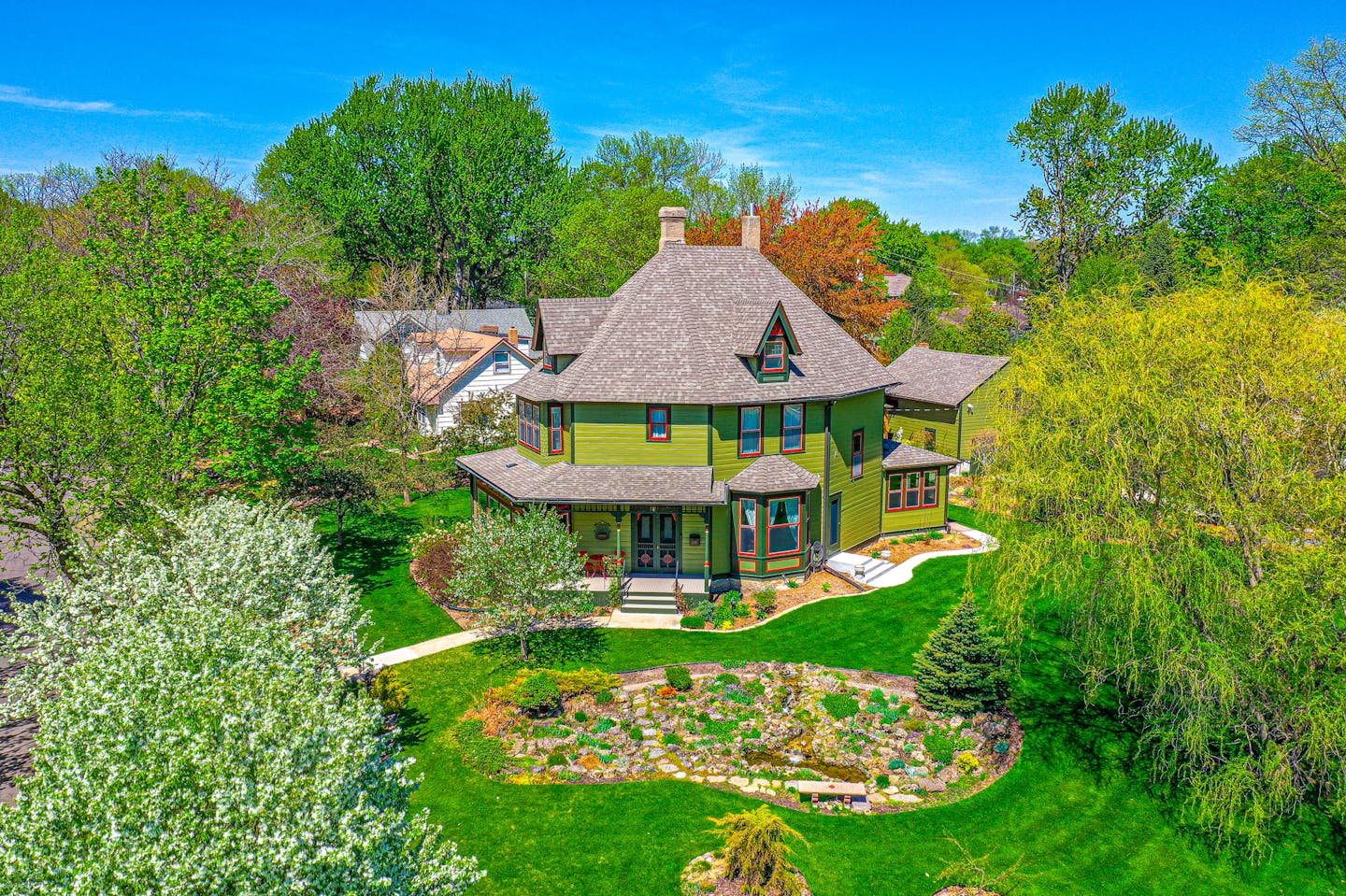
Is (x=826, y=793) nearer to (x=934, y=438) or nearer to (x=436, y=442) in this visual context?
(x=934, y=438)

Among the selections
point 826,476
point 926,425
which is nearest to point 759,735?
point 826,476

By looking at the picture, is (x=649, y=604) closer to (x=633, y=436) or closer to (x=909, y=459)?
Result: (x=633, y=436)

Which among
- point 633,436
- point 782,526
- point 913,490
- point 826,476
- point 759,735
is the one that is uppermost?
point 633,436

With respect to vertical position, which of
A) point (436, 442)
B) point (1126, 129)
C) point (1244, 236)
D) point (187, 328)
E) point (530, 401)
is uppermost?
point (1126, 129)

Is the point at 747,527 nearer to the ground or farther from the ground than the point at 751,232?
nearer to the ground

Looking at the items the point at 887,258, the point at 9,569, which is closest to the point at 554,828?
the point at 9,569

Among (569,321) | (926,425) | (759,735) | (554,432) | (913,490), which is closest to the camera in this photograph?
(759,735)
